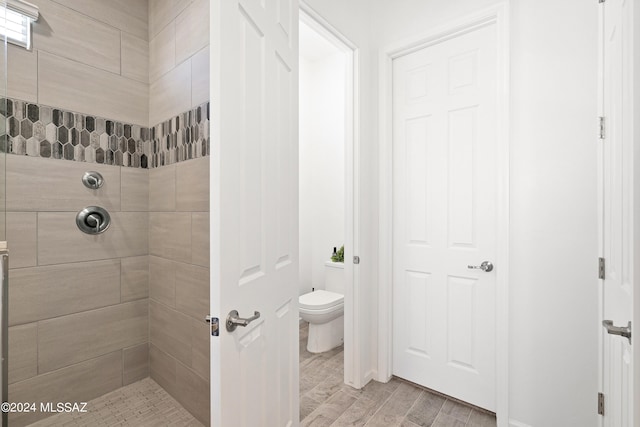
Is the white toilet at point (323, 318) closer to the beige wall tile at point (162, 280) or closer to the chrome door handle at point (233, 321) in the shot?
the beige wall tile at point (162, 280)

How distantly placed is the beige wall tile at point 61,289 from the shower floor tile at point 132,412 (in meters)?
0.56

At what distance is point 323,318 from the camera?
8.24 feet

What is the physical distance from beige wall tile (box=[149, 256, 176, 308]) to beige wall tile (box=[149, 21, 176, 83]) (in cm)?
119

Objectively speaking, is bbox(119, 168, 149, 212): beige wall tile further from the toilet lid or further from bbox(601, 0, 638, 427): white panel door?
bbox(601, 0, 638, 427): white panel door

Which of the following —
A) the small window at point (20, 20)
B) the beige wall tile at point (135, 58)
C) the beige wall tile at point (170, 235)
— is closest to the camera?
the small window at point (20, 20)

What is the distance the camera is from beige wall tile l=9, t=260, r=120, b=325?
4.93 feet

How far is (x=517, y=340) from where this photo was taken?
1644 millimetres

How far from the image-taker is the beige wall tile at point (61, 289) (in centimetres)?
150

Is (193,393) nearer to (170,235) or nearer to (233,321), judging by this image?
(170,235)

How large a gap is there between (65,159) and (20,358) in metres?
1.06

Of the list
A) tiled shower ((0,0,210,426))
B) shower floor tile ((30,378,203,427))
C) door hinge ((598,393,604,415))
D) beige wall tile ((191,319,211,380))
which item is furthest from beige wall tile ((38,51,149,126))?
A: door hinge ((598,393,604,415))

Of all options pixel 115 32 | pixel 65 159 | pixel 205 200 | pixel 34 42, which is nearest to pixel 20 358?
pixel 65 159

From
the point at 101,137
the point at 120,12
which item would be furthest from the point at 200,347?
the point at 120,12

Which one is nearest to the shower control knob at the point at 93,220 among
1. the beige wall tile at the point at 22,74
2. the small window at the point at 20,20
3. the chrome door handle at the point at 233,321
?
the beige wall tile at the point at 22,74
